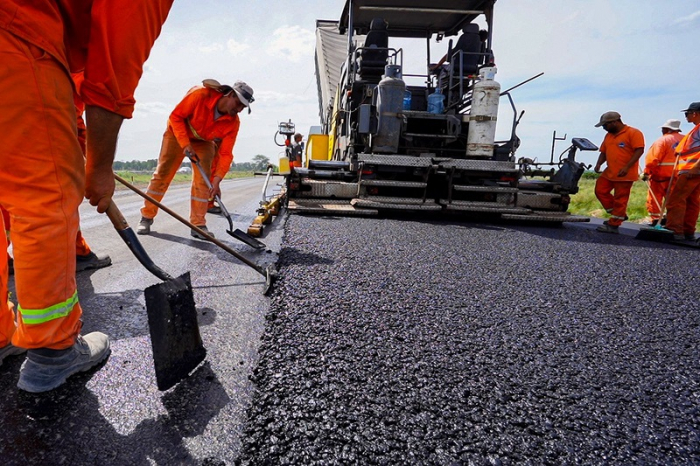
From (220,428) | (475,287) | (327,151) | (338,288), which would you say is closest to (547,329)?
(475,287)

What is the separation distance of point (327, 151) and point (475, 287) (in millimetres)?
6125

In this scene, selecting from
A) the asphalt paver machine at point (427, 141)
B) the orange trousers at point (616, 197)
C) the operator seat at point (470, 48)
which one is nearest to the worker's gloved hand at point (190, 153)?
the asphalt paver machine at point (427, 141)

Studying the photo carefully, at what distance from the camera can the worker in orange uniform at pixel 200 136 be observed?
3.35 m

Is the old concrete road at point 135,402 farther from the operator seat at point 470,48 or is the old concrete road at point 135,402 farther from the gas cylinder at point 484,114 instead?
the operator seat at point 470,48

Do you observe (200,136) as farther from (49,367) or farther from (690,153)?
(690,153)

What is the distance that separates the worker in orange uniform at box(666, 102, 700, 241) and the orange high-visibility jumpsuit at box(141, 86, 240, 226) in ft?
17.4

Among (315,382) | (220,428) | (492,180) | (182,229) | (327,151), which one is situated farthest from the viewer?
(327,151)

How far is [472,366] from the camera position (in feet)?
4.18

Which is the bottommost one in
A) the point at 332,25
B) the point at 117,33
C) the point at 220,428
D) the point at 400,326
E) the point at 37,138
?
the point at 220,428

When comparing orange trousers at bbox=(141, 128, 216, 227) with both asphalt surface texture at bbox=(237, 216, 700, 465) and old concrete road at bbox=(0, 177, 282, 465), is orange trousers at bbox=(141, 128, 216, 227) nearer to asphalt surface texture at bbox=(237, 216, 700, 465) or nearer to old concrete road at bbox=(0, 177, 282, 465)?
asphalt surface texture at bbox=(237, 216, 700, 465)

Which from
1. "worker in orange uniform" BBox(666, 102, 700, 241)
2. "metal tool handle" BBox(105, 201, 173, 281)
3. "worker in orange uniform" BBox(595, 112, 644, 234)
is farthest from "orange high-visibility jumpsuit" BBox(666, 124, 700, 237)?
"metal tool handle" BBox(105, 201, 173, 281)

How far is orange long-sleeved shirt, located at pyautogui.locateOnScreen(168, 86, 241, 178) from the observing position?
3.35 meters

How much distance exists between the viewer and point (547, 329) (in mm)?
1596

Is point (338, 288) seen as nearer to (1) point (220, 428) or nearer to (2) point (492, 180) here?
(1) point (220, 428)
